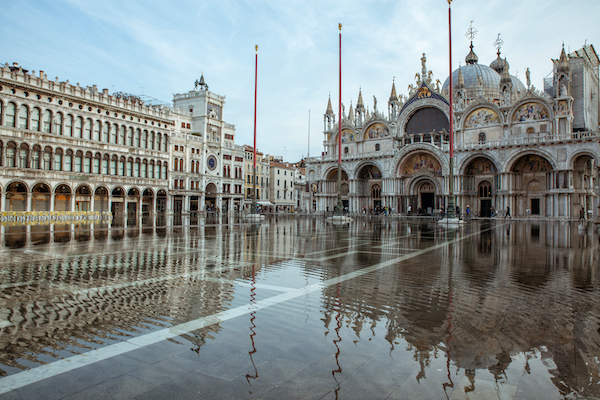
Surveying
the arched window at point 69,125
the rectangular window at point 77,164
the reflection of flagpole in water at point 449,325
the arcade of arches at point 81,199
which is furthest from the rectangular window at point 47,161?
the reflection of flagpole in water at point 449,325

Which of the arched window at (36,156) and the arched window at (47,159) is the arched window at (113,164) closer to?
the arched window at (47,159)

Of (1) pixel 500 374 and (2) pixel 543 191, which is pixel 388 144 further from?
(1) pixel 500 374

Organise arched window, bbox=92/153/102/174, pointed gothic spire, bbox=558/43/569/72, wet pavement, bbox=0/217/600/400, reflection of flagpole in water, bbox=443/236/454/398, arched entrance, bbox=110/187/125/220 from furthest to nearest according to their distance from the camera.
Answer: arched entrance, bbox=110/187/125/220
arched window, bbox=92/153/102/174
pointed gothic spire, bbox=558/43/569/72
reflection of flagpole in water, bbox=443/236/454/398
wet pavement, bbox=0/217/600/400

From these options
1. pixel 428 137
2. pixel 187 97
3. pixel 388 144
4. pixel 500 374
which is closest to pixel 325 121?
pixel 388 144

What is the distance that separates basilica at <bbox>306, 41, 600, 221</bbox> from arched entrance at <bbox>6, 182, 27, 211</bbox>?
1480 inches

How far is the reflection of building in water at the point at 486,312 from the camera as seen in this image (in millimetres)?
4250

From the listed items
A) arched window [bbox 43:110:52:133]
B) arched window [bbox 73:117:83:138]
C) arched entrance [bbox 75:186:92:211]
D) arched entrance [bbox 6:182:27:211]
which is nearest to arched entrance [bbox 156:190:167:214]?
arched entrance [bbox 75:186:92:211]

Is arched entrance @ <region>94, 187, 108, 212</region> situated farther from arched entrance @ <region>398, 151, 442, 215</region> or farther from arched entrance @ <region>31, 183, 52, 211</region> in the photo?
arched entrance @ <region>398, 151, 442, 215</region>

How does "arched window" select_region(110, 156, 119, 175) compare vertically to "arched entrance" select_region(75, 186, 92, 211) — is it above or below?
above

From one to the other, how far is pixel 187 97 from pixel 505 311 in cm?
6358

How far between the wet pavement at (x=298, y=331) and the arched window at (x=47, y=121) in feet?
125

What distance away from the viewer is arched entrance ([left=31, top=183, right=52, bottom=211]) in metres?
41.4

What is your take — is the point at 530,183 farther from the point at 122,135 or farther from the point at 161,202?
the point at 122,135

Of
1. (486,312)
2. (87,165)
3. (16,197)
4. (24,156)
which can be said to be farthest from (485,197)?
(16,197)
